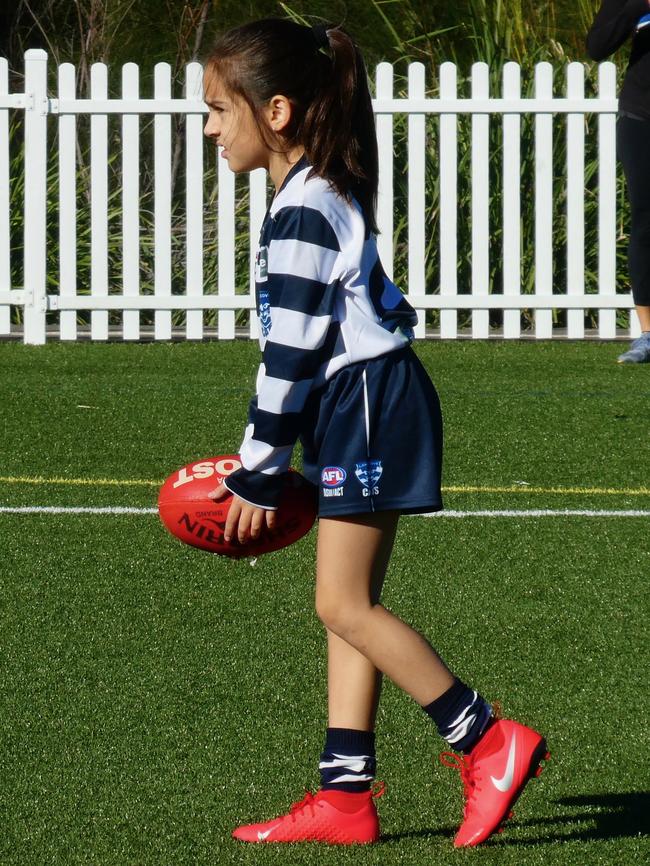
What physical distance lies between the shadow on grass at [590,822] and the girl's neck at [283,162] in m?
1.34

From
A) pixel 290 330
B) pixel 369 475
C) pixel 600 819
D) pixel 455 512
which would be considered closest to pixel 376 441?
pixel 369 475

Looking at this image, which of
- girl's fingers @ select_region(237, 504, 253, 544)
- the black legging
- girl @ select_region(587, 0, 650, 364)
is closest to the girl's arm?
girl @ select_region(587, 0, 650, 364)

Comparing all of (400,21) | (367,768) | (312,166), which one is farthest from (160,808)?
(400,21)

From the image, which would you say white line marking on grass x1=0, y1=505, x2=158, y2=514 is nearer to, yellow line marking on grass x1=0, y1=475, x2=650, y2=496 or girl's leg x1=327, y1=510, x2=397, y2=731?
yellow line marking on grass x1=0, y1=475, x2=650, y2=496

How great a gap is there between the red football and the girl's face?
2.05 feet

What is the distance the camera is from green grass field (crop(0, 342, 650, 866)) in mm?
3008

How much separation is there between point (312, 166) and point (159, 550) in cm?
236

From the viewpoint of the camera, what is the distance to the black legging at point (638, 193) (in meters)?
8.48

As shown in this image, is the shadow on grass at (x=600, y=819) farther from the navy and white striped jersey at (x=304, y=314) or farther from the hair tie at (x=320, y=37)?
the hair tie at (x=320, y=37)

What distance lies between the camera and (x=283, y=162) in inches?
118

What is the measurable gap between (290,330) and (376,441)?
0.27 metres

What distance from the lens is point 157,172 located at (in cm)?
977

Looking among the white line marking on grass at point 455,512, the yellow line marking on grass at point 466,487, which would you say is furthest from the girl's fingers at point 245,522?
the yellow line marking on grass at point 466,487

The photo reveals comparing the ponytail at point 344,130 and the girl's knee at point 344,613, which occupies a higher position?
the ponytail at point 344,130
